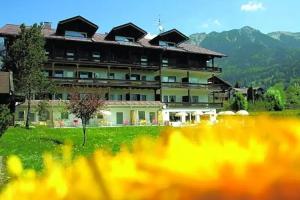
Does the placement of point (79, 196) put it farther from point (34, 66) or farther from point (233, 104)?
point (233, 104)

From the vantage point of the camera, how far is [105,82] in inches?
1980

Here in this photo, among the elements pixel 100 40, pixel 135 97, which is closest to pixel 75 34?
pixel 100 40

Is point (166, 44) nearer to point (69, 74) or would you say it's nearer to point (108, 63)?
point (108, 63)

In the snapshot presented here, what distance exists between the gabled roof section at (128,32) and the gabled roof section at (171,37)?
1848mm

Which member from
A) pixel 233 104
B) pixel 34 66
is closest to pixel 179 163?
pixel 34 66

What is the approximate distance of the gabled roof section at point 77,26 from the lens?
167ft

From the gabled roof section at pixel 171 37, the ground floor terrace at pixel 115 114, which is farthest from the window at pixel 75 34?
the gabled roof section at pixel 171 37

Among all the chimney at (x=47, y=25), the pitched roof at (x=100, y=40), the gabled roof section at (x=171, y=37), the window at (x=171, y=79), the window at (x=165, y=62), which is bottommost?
the window at (x=171, y=79)

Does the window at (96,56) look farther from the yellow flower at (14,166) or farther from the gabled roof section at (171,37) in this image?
the yellow flower at (14,166)

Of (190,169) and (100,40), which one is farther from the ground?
(100,40)

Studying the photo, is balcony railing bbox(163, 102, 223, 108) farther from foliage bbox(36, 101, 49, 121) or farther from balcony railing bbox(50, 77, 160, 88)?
foliage bbox(36, 101, 49, 121)

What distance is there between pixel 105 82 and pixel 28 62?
13212mm

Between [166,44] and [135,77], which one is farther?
[166,44]

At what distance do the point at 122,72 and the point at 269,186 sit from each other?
53.8 metres
